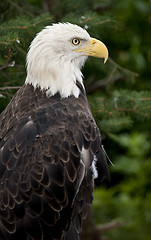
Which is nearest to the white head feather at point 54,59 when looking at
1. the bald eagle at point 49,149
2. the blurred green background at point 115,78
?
the bald eagle at point 49,149

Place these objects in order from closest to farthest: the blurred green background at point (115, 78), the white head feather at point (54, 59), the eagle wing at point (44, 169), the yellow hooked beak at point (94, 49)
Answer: the eagle wing at point (44, 169) → the white head feather at point (54, 59) → the yellow hooked beak at point (94, 49) → the blurred green background at point (115, 78)

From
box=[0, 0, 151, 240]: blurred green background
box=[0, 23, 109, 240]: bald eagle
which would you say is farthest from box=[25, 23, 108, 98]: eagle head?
box=[0, 0, 151, 240]: blurred green background

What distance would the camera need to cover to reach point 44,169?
4457 millimetres

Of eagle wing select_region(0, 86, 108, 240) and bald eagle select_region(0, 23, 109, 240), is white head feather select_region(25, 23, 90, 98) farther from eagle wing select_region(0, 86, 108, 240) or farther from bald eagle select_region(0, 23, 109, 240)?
eagle wing select_region(0, 86, 108, 240)

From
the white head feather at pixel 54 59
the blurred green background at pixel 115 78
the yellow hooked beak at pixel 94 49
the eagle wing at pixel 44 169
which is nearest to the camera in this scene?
the eagle wing at pixel 44 169

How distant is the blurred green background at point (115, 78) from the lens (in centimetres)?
532

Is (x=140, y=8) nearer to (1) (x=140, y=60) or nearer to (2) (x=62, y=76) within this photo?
(1) (x=140, y=60)

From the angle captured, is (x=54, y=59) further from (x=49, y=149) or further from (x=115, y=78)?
(x=115, y=78)

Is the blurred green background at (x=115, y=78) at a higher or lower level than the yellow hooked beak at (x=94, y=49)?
lower

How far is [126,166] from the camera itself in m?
7.57

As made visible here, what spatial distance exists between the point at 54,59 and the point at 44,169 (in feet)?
3.21

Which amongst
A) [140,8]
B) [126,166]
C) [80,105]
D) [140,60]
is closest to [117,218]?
[126,166]

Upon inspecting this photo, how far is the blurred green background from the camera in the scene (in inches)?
209

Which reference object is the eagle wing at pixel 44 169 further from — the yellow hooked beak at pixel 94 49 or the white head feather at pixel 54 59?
the yellow hooked beak at pixel 94 49
